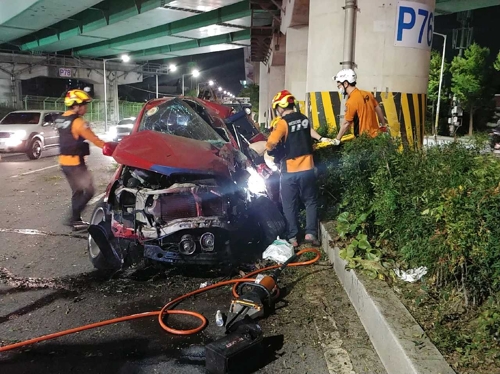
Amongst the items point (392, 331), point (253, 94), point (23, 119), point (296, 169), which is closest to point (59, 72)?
point (253, 94)

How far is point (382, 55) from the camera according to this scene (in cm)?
802

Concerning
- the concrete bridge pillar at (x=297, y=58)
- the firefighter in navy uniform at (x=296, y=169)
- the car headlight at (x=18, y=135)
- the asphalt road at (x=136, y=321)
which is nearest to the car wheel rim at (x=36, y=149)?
the car headlight at (x=18, y=135)

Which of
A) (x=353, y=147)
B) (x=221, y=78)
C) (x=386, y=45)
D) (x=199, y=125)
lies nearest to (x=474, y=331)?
(x=353, y=147)

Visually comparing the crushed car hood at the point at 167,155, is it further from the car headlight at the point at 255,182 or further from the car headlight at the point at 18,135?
the car headlight at the point at 18,135

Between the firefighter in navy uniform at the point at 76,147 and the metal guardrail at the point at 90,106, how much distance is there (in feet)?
108

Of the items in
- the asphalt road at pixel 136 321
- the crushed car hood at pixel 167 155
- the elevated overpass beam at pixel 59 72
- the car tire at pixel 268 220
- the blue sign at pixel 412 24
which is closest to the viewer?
the asphalt road at pixel 136 321

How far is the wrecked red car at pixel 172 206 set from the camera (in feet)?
14.2

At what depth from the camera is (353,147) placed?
204 inches

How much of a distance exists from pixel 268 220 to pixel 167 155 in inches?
64.0

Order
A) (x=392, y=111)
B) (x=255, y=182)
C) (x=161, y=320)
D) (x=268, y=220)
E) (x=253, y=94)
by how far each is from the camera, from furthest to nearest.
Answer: (x=253, y=94), (x=392, y=111), (x=255, y=182), (x=268, y=220), (x=161, y=320)

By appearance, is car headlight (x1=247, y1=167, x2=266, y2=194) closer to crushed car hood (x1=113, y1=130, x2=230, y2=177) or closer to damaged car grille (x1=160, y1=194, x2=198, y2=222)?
crushed car hood (x1=113, y1=130, x2=230, y2=177)

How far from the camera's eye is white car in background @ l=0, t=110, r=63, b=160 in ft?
49.0

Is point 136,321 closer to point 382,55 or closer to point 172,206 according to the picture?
point 172,206

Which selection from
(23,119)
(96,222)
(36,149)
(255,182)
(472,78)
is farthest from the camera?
(472,78)
